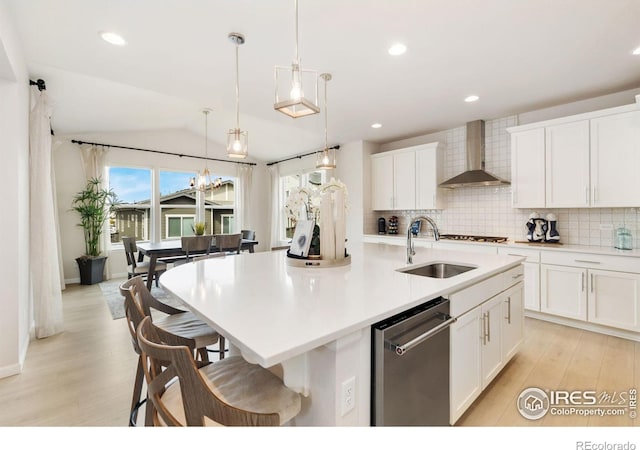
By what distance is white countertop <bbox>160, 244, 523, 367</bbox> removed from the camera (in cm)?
92

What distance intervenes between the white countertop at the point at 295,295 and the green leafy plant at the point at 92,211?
4258mm

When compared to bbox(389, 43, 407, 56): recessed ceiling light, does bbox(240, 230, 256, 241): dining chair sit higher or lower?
lower

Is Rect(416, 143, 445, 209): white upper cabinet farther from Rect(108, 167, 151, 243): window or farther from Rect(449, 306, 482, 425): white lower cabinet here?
Rect(108, 167, 151, 243): window

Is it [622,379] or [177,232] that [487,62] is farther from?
[177,232]

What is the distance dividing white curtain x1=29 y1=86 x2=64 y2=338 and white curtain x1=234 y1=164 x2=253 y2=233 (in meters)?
4.45

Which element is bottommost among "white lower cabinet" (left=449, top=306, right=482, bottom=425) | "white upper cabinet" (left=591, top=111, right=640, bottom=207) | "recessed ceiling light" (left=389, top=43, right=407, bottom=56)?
"white lower cabinet" (left=449, top=306, right=482, bottom=425)

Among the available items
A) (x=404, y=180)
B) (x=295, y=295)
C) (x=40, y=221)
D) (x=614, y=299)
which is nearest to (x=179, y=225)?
(x=40, y=221)

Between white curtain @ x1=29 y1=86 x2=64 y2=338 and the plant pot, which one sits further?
the plant pot

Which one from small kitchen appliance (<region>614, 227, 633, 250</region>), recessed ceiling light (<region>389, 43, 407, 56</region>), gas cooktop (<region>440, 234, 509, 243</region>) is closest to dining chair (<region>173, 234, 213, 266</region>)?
recessed ceiling light (<region>389, 43, 407, 56</region>)

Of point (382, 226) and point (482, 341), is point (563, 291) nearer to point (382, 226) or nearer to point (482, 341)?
point (482, 341)

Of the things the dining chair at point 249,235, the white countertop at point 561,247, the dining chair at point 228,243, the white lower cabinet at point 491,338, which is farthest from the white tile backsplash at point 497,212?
the white lower cabinet at point 491,338

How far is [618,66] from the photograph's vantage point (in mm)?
2674
